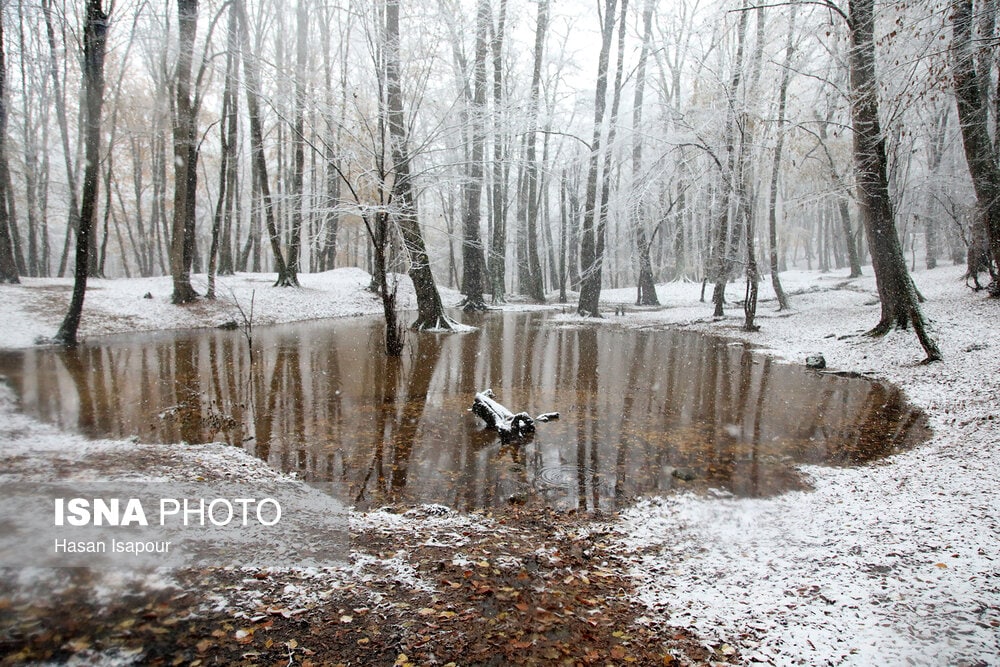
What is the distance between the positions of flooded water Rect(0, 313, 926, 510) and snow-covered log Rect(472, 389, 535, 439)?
15 cm

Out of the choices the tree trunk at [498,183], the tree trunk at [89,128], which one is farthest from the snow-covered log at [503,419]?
the tree trunk at [89,128]

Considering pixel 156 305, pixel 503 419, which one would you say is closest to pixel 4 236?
pixel 156 305

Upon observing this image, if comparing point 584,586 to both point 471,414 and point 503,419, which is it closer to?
point 503,419

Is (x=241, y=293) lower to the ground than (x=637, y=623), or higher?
higher

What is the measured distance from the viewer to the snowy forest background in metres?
9.23

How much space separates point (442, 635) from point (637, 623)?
108 cm

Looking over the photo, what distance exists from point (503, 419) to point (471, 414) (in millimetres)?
977

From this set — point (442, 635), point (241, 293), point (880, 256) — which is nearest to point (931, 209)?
point (880, 256)

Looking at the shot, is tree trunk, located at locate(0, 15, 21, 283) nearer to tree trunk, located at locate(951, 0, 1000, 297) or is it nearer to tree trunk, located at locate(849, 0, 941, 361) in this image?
tree trunk, located at locate(849, 0, 941, 361)

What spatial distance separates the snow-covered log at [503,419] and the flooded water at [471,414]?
0.15 m

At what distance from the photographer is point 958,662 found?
236cm

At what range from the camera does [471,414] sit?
6859 millimetres

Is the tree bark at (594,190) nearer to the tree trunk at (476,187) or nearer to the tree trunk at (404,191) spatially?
the tree trunk at (476,187)

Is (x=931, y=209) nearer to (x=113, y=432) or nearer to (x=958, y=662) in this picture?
(x=958, y=662)
